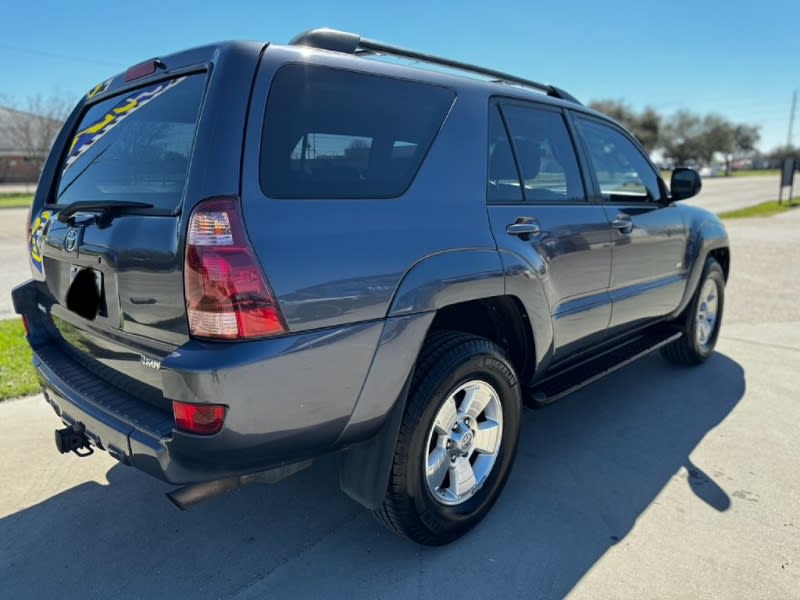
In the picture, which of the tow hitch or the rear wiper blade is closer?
the rear wiper blade

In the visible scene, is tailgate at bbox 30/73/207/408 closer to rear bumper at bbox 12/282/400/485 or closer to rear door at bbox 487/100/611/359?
rear bumper at bbox 12/282/400/485

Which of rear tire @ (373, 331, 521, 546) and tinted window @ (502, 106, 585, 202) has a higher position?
Answer: tinted window @ (502, 106, 585, 202)

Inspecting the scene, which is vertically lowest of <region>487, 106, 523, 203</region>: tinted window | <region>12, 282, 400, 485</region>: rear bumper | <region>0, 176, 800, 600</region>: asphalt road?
<region>0, 176, 800, 600</region>: asphalt road

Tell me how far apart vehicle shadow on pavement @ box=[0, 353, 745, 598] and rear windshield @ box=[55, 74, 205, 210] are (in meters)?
1.45

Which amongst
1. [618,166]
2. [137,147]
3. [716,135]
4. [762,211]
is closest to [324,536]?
[137,147]

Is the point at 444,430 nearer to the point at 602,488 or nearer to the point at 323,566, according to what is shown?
the point at 323,566

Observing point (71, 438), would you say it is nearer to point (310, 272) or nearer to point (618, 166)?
point (310, 272)

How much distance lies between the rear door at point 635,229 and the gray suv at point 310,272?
15.9 inches

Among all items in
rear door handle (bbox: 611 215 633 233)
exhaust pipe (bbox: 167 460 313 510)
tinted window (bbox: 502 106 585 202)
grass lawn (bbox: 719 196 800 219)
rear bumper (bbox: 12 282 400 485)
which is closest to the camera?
rear bumper (bbox: 12 282 400 485)

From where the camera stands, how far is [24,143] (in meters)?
42.0

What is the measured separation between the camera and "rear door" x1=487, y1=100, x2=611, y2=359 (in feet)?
8.64

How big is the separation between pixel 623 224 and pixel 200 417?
2.65 meters

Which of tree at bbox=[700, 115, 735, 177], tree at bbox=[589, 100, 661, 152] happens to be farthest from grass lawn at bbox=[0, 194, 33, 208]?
tree at bbox=[700, 115, 735, 177]

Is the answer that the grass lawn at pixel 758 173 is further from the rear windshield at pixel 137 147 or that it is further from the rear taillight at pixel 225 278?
the rear taillight at pixel 225 278
